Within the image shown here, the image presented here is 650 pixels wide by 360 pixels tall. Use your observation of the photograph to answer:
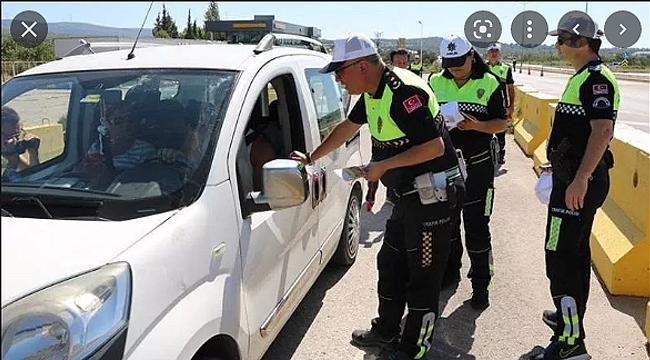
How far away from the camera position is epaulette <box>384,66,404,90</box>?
3084mm

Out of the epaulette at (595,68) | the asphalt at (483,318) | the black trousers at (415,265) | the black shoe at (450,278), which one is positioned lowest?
the asphalt at (483,318)

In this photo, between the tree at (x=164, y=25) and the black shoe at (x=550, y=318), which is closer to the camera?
the tree at (x=164, y=25)

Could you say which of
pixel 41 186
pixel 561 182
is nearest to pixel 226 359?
pixel 41 186

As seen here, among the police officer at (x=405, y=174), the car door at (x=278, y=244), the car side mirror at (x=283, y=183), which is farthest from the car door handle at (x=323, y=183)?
the car side mirror at (x=283, y=183)

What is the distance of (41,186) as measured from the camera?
8.32ft

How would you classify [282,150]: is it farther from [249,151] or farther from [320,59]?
[320,59]

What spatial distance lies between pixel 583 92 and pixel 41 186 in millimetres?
2698

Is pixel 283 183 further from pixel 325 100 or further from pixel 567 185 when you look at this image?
pixel 325 100

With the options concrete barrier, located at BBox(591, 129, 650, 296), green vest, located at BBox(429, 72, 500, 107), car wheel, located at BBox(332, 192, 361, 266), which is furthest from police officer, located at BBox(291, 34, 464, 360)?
concrete barrier, located at BBox(591, 129, 650, 296)

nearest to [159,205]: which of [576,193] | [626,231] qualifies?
[576,193]

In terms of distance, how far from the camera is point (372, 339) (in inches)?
150

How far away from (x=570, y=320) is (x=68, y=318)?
2769mm

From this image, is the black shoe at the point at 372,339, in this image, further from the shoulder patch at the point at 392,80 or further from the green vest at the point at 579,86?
the green vest at the point at 579,86

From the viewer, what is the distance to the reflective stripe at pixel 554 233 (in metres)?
3.37
